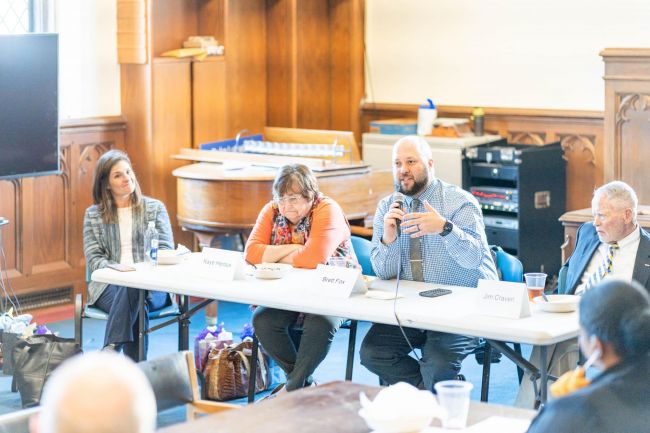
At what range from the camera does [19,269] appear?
7.27m

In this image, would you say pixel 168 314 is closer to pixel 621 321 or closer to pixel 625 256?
pixel 625 256

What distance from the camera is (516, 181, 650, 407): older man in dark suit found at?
444cm

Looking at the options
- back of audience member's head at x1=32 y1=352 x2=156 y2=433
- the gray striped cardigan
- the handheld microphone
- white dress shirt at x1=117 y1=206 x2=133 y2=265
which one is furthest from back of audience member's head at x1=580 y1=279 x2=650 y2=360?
white dress shirt at x1=117 y1=206 x2=133 y2=265

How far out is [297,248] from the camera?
5.06m

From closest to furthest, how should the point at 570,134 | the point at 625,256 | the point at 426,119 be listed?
the point at 625,256, the point at 570,134, the point at 426,119

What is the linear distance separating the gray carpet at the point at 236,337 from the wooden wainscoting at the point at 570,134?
171cm

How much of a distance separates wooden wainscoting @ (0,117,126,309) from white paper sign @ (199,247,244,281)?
104 inches

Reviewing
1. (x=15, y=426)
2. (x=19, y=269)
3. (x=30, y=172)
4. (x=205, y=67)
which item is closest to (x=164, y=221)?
(x=30, y=172)

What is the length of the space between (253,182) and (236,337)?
0.94m

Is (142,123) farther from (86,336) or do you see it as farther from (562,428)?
(562,428)

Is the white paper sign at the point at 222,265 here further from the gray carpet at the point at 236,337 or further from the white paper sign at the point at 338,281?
the gray carpet at the point at 236,337

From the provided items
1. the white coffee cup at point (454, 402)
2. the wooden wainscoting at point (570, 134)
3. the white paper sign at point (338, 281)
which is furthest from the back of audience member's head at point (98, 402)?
the wooden wainscoting at point (570, 134)

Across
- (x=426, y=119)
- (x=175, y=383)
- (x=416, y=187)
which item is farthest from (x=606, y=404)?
(x=426, y=119)

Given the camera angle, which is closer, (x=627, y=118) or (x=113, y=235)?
(x=113, y=235)
